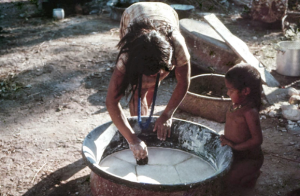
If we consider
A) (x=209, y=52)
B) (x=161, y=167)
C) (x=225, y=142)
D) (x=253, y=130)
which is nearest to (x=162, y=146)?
(x=161, y=167)

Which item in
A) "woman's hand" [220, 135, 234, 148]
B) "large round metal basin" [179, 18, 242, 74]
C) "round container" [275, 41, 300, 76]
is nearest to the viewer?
"woman's hand" [220, 135, 234, 148]

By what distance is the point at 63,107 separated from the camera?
3607mm

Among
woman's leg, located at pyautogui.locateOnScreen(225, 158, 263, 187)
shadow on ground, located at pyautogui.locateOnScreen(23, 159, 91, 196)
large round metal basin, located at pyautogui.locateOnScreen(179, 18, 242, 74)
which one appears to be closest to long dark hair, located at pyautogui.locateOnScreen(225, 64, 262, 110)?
woman's leg, located at pyautogui.locateOnScreen(225, 158, 263, 187)

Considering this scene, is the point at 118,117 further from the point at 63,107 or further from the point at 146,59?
the point at 63,107

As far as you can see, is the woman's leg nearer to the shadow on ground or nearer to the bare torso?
the bare torso

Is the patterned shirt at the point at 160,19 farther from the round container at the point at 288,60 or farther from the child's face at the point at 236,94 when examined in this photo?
the round container at the point at 288,60

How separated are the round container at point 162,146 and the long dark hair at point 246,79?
389 millimetres

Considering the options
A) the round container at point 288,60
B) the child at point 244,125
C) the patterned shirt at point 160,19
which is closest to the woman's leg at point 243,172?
the child at point 244,125

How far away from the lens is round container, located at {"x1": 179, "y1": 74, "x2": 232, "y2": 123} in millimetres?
3256

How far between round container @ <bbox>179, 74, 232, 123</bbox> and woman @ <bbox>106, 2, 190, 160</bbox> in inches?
35.0

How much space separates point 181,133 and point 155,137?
0.68 feet

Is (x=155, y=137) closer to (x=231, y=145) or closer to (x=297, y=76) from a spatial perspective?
(x=231, y=145)

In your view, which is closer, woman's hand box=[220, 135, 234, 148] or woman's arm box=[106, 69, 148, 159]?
woman's arm box=[106, 69, 148, 159]

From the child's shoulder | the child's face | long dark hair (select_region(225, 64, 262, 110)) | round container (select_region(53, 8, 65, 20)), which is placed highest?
long dark hair (select_region(225, 64, 262, 110))
